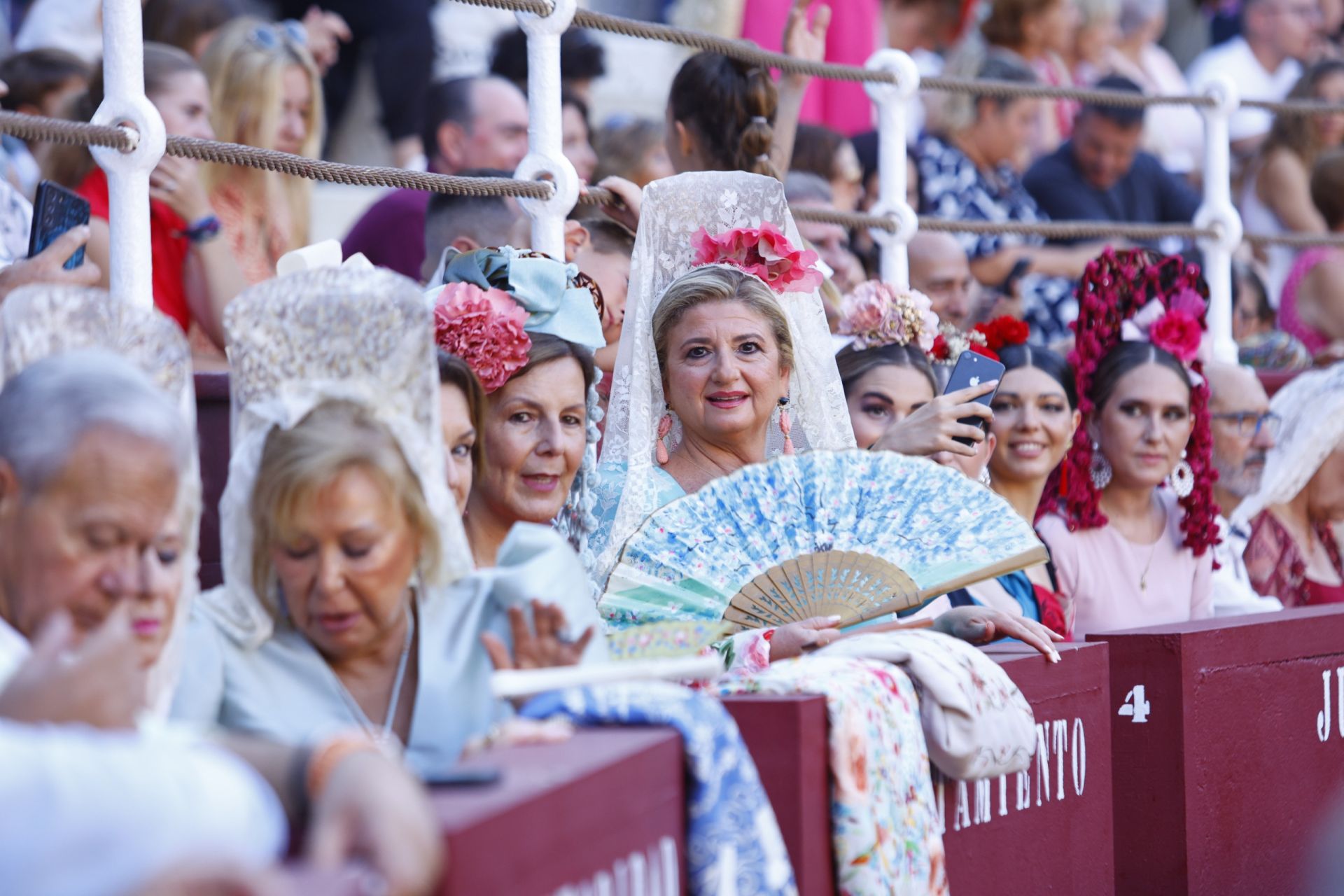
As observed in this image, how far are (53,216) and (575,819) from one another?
189 cm

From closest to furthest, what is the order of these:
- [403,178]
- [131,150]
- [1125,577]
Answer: [131,150] < [403,178] < [1125,577]

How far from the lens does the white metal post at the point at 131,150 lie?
12.9 ft

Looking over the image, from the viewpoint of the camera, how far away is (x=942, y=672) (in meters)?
3.66

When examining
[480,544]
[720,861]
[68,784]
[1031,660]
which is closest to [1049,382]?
[1031,660]

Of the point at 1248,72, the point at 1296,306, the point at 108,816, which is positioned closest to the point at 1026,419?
the point at 1296,306

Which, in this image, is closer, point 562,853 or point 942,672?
point 562,853

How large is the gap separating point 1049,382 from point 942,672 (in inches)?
87.1

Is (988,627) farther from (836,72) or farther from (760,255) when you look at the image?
(836,72)

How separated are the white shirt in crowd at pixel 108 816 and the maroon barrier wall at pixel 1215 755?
302cm

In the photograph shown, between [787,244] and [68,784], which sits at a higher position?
[787,244]

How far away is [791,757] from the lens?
330 centimetres

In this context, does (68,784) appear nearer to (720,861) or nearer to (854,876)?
(720,861)

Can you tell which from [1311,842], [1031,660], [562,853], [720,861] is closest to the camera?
[562,853]

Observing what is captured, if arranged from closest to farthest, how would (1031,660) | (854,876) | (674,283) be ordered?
(854,876) → (1031,660) → (674,283)
